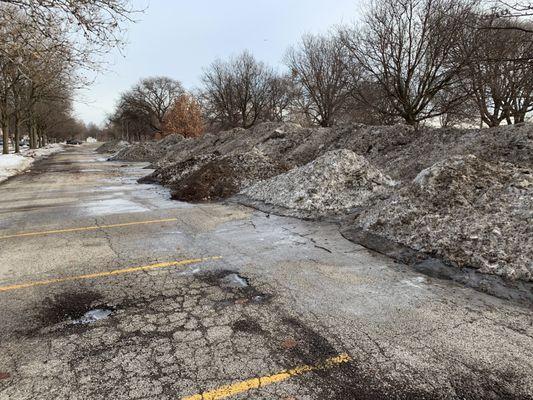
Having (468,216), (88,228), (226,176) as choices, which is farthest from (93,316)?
(226,176)

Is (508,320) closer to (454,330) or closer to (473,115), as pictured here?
(454,330)

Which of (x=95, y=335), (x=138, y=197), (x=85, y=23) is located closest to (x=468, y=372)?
(x=95, y=335)

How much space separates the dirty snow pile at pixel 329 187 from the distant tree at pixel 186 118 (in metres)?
44.4

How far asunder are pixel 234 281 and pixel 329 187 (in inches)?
218

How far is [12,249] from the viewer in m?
6.98

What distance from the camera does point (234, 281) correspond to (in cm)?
537

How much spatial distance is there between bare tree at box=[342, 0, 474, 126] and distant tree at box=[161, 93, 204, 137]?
38.4m

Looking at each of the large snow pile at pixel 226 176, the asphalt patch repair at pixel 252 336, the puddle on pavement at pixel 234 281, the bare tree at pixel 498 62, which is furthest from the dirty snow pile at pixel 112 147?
the asphalt patch repair at pixel 252 336

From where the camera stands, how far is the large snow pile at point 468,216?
5.46m

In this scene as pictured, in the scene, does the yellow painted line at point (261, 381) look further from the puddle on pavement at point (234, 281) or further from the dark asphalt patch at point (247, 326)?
the puddle on pavement at point (234, 281)

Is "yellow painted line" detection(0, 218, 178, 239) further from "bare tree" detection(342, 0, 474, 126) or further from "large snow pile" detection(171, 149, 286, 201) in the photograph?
"bare tree" detection(342, 0, 474, 126)

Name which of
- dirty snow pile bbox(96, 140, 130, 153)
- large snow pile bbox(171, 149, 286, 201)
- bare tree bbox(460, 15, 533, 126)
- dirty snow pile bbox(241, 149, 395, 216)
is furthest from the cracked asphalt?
dirty snow pile bbox(96, 140, 130, 153)

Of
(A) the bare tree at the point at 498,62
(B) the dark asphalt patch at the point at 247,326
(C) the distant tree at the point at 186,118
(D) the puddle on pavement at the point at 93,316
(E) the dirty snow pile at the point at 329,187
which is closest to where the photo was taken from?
(B) the dark asphalt patch at the point at 247,326

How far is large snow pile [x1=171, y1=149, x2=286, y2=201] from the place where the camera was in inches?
501
